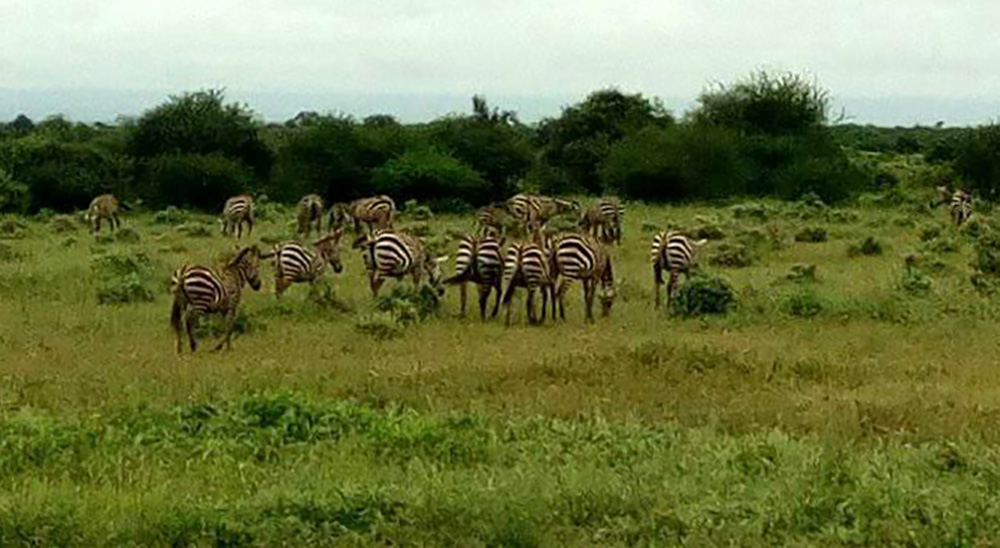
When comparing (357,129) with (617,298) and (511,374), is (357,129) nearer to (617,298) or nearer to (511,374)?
(617,298)

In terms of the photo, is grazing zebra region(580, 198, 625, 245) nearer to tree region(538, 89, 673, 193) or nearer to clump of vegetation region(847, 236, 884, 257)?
clump of vegetation region(847, 236, 884, 257)

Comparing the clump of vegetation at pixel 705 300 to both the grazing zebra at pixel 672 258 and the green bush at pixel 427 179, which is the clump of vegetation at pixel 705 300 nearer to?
the grazing zebra at pixel 672 258

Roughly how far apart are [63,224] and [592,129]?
74.3 ft

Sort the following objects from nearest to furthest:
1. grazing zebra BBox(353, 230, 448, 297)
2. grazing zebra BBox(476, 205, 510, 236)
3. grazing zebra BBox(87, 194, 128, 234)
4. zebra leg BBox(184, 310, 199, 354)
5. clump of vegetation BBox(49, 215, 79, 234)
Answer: zebra leg BBox(184, 310, 199, 354) → grazing zebra BBox(353, 230, 448, 297) → grazing zebra BBox(476, 205, 510, 236) → grazing zebra BBox(87, 194, 128, 234) → clump of vegetation BBox(49, 215, 79, 234)

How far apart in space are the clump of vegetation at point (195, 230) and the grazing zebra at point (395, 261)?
13.4 meters

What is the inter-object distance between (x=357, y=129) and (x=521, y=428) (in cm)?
3601

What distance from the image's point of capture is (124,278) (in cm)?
2147

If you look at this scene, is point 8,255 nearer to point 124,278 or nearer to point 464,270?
point 124,278

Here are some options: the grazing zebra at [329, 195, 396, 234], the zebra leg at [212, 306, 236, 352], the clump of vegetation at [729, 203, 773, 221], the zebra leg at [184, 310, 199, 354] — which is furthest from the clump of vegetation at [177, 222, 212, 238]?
the zebra leg at [184, 310, 199, 354]

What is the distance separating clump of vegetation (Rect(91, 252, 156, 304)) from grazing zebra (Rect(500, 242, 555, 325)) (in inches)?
220

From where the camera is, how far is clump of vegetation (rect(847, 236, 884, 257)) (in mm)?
26875

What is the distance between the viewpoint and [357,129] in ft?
149

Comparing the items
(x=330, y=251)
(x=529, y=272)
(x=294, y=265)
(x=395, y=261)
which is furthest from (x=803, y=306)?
(x=330, y=251)

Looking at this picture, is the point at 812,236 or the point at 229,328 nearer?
the point at 229,328
